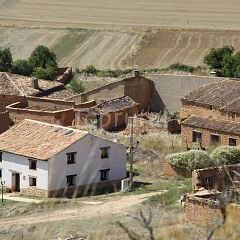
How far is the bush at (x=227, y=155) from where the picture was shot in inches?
1328

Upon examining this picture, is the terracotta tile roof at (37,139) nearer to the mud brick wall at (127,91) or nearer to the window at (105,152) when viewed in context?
the window at (105,152)

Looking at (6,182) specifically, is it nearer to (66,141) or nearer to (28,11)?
(66,141)

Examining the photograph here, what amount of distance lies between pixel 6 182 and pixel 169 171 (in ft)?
18.8

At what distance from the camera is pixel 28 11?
74.8 metres

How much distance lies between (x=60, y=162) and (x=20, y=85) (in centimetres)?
1304

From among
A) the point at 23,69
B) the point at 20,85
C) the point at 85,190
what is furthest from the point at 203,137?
the point at 23,69

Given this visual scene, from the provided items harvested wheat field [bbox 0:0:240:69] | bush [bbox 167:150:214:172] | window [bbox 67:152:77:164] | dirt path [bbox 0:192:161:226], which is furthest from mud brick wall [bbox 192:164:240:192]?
harvested wheat field [bbox 0:0:240:69]

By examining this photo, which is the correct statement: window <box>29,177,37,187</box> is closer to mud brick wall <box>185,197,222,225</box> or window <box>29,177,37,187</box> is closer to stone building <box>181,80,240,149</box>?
stone building <box>181,80,240,149</box>

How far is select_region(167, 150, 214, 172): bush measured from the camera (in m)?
33.6

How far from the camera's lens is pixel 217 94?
42.3 meters

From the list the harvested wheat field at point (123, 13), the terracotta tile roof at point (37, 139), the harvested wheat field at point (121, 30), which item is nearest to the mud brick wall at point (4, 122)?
the terracotta tile roof at point (37, 139)

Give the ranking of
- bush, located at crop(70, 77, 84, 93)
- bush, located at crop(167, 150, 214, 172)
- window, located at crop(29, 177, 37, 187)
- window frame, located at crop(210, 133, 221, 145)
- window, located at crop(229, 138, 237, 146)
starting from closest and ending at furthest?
bush, located at crop(167, 150, 214, 172), window, located at crop(29, 177, 37, 187), window, located at crop(229, 138, 237, 146), window frame, located at crop(210, 133, 221, 145), bush, located at crop(70, 77, 84, 93)

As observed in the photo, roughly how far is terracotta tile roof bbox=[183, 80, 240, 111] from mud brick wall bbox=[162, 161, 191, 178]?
21.9 feet

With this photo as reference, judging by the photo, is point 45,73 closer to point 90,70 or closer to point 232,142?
point 90,70
